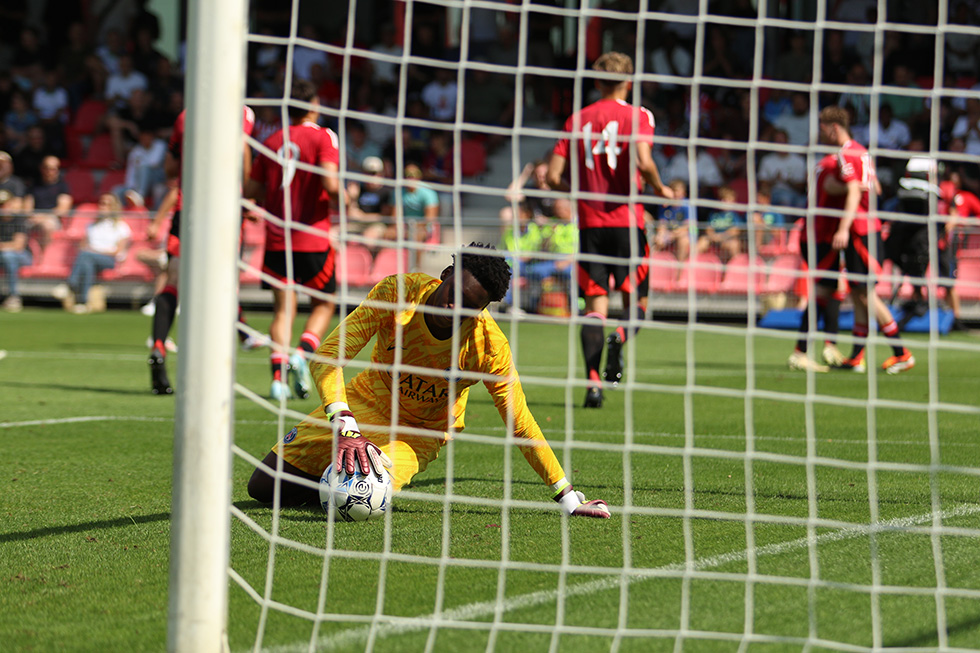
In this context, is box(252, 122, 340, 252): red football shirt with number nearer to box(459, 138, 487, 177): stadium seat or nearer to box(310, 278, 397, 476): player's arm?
box(310, 278, 397, 476): player's arm

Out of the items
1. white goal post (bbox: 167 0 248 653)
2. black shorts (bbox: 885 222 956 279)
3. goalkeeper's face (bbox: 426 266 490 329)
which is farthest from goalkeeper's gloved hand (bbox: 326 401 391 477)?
black shorts (bbox: 885 222 956 279)

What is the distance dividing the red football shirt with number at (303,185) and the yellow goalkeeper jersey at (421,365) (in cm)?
311

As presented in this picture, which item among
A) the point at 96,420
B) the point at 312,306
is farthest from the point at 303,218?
the point at 96,420

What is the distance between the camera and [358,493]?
415 centimetres

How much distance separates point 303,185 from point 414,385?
352 centimetres

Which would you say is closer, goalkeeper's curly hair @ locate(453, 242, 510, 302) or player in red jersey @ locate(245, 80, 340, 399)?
goalkeeper's curly hair @ locate(453, 242, 510, 302)

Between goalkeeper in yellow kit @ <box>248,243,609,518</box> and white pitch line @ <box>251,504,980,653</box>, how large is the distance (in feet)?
1.95

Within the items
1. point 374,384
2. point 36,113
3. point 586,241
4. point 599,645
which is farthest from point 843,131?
point 36,113

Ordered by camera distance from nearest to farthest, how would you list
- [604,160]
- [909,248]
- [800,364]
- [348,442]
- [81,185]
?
[348,442] < [604,160] < [800,364] < [909,248] < [81,185]

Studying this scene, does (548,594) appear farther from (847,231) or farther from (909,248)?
(909,248)

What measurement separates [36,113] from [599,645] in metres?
20.2

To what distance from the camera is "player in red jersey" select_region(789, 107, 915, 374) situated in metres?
8.89

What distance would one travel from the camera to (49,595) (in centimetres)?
330

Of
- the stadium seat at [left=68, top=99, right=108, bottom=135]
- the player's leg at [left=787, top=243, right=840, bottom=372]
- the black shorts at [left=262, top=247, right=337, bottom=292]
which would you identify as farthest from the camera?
the stadium seat at [left=68, top=99, right=108, bottom=135]
